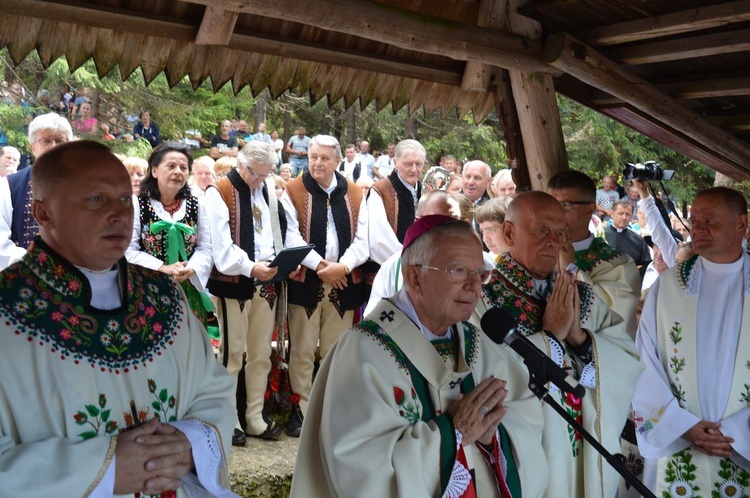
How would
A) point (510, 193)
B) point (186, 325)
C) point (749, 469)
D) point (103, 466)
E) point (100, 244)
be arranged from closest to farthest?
1. point (103, 466)
2. point (100, 244)
3. point (186, 325)
4. point (749, 469)
5. point (510, 193)

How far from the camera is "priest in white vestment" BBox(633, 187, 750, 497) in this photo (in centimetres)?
409

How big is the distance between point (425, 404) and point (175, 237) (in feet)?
10.2

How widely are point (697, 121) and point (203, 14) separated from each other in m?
3.80

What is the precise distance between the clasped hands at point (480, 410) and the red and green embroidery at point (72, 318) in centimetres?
106

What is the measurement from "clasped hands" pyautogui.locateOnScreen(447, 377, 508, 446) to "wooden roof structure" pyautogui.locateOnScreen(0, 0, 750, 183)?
214cm

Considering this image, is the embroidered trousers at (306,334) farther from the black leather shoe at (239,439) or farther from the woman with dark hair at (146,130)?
the woman with dark hair at (146,130)

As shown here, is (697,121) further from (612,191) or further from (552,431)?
(612,191)

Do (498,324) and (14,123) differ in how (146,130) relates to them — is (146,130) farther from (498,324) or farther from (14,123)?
(498,324)

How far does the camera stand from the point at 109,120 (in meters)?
14.0

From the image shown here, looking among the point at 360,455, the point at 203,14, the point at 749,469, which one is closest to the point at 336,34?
the point at 203,14

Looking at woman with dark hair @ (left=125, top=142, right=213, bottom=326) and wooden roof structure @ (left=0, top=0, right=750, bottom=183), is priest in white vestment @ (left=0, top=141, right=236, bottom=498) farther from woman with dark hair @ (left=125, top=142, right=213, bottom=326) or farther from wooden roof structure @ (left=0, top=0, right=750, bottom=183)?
woman with dark hair @ (left=125, top=142, right=213, bottom=326)

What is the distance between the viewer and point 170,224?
5.40 meters

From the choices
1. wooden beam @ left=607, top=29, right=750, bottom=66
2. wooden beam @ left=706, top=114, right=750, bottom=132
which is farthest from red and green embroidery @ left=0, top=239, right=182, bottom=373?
wooden beam @ left=706, top=114, right=750, bottom=132

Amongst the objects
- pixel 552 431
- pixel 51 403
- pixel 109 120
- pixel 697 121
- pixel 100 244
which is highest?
pixel 109 120
